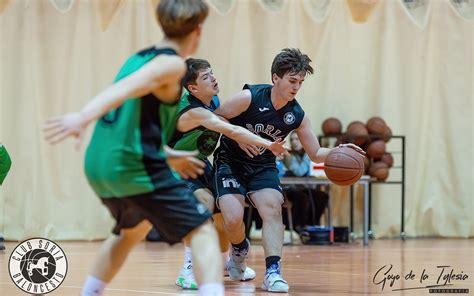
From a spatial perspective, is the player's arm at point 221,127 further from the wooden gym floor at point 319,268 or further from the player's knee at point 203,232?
the player's knee at point 203,232

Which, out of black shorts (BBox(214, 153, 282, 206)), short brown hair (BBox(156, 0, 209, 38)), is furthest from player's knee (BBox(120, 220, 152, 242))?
black shorts (BBox(214, 153, 282, 206))

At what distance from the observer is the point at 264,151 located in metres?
6.13

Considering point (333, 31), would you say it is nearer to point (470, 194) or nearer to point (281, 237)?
point (470, 194)

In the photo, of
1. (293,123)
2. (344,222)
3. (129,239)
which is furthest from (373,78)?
(129,239)

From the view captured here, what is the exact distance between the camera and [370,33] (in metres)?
12.2

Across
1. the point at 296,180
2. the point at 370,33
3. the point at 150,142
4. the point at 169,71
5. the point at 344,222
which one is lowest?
the point at 344,222

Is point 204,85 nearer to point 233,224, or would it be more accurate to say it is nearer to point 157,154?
point 233,224

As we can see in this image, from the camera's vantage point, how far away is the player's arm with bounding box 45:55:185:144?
3152mm

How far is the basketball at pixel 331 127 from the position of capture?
1152cm

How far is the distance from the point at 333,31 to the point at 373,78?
37.8 inches

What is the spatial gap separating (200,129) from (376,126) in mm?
5852
